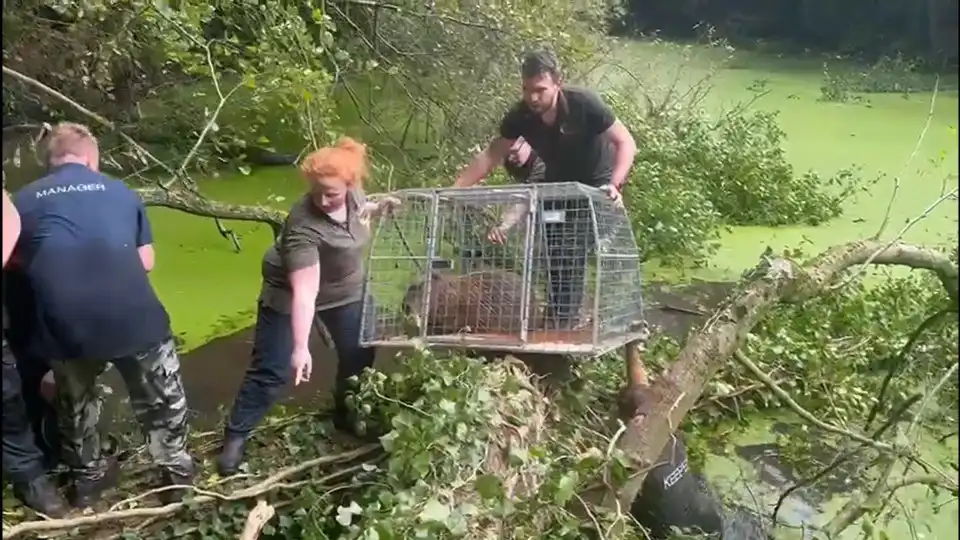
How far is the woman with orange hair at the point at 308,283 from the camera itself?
1.79 metres

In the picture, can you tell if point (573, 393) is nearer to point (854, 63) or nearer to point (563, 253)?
point (563, 253)

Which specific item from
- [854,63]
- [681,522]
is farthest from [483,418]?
[854,63]

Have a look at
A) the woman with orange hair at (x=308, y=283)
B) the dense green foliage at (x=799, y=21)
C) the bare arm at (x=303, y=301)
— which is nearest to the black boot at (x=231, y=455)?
the woman with orange hair at (x=308, y=283)

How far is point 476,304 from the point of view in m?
2.03

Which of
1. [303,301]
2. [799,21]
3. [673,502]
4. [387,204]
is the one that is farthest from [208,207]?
[799,21]

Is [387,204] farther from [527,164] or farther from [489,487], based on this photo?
[489,487]

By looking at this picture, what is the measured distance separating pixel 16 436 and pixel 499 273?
940mm

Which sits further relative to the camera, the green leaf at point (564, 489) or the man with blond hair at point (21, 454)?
the green leaf at point (564, 489)

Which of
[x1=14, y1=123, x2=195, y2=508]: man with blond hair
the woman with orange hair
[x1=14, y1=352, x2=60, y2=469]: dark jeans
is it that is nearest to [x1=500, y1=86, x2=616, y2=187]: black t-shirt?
the woman with orange hair

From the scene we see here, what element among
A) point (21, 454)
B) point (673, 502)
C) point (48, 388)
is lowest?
point (673, 502)

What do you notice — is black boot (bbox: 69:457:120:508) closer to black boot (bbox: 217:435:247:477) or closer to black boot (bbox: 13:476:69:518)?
black boot (bbox: 13:476:69:518)

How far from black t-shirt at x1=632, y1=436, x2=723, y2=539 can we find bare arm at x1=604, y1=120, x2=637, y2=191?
583mm

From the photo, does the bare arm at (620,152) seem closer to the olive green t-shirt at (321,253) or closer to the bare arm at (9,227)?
the olive green t-shirt at (321,253)

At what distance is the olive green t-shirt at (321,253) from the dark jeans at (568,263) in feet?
1.28
